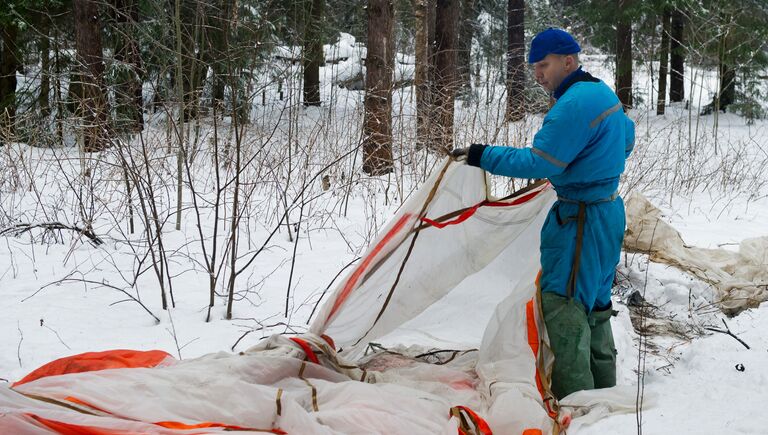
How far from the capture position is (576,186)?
3.00 metres

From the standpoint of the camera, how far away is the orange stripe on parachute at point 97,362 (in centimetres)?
272

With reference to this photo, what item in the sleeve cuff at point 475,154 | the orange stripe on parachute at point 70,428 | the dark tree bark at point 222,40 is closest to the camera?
the orange stripe on parachute at point 70,428

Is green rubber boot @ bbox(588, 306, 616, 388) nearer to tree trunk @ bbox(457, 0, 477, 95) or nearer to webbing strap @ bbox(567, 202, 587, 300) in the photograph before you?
webbing strap @ bbox(567, 202, 587, 300)

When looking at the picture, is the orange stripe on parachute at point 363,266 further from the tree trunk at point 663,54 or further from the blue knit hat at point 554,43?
the tree trunk at point 663,54

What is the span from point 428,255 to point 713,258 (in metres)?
2.74

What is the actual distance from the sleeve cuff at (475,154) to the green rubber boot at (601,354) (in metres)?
0.93

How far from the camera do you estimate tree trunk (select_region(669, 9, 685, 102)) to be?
16500 millimetres

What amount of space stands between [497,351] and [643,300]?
1.59 metres

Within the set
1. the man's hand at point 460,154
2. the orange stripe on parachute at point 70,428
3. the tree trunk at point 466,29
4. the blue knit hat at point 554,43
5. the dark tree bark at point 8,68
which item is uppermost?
the tree trunk at point 466,29

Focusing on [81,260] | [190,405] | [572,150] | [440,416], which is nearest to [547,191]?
[572,150]

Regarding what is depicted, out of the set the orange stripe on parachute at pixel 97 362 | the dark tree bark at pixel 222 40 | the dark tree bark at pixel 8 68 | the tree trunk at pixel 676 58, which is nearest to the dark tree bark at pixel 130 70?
the dark tree bark at pixel 222 40

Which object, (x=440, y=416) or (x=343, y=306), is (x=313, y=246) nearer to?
(x=343, y=306)

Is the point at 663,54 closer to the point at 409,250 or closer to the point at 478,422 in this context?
the point at 409,250

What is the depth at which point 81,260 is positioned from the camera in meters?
4.95
